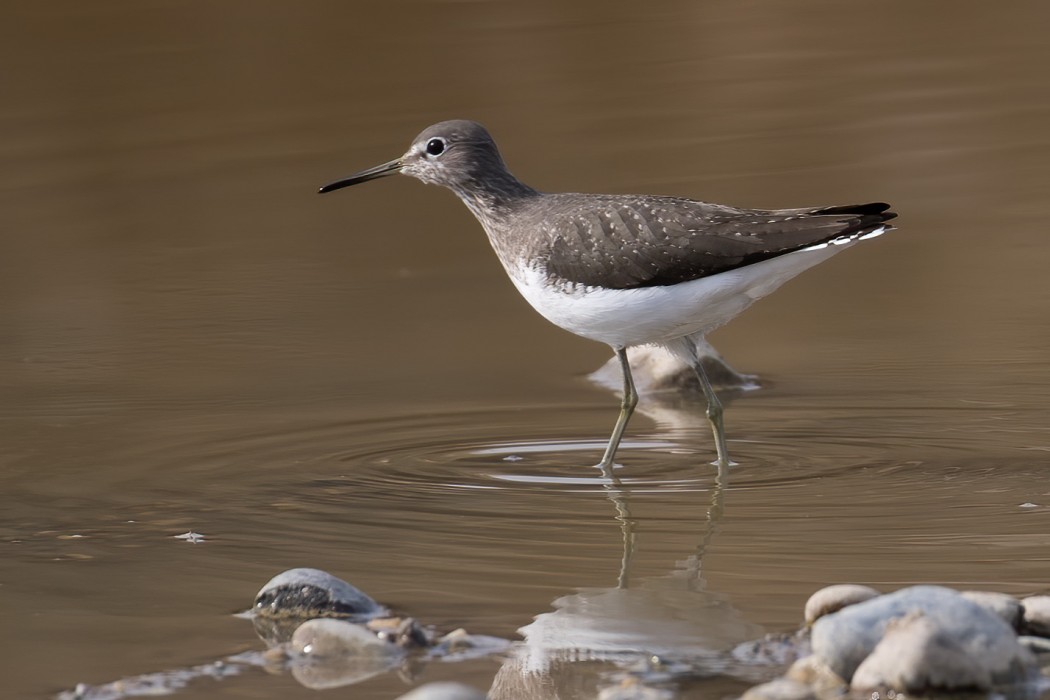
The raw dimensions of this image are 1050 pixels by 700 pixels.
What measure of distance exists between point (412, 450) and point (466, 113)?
7.04 metres

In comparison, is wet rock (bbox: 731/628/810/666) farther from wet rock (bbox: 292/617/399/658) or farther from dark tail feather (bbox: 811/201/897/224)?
→ dark tail feather (bbox: 811/201/897/224)

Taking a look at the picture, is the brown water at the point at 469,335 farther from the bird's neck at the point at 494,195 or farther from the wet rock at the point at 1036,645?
the bird's neck at the point at 494,195

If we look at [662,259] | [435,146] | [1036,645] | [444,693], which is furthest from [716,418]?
[444,693]

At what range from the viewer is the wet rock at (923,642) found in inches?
163

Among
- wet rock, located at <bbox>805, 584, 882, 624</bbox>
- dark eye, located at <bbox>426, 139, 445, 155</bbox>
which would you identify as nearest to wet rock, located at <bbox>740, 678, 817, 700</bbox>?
wet rock, located at <bbox>805, 584, 882, 624</bbox>

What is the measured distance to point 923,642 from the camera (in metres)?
4.14

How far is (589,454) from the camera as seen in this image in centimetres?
740

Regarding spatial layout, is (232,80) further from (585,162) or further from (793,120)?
(793,120)

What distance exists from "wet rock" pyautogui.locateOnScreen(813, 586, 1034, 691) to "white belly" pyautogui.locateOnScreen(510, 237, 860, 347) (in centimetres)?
261

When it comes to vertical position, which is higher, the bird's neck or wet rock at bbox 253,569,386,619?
the bird's neck

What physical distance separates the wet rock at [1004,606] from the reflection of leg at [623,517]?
128cm

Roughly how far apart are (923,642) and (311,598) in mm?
1854

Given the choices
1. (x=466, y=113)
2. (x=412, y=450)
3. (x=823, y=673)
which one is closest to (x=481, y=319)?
(x=412, y=450)

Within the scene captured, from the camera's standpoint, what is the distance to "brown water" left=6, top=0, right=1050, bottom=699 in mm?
5543
